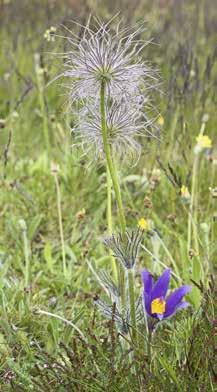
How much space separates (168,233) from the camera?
251cm

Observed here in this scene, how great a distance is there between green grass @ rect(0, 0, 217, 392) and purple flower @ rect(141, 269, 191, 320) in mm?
53

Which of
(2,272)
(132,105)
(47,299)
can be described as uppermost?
(132,105)

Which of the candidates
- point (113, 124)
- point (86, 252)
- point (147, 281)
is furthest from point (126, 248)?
point (86, 252)

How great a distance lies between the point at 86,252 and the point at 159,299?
59 centimetres

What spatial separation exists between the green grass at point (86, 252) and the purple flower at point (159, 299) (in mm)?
53

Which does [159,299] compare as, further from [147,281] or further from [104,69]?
[104,69]

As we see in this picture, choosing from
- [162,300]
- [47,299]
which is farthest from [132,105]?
[47,299]

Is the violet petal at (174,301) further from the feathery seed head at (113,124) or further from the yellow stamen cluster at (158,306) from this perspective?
the feathery seed head at (113,124)

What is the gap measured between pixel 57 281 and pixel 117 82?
921mm

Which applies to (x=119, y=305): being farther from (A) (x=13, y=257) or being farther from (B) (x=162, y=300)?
(A) (x=13, y=257)

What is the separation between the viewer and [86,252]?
212 centimetres

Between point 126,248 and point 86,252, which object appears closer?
point 126,248

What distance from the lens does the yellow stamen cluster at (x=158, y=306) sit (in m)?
1.53

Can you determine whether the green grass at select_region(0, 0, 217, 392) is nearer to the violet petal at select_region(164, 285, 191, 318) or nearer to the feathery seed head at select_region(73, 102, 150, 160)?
the violet petal at select_region(164, 285, 191, 318)
